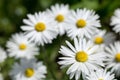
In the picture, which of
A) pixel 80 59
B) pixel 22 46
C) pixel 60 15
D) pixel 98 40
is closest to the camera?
pixel 80 59

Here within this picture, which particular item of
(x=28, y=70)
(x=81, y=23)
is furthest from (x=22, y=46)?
(x=81, y=23)

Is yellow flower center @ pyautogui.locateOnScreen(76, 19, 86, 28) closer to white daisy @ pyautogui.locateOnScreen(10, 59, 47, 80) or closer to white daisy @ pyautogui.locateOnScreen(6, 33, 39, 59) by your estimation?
white daisy @ pyautogui.locateOnScreen(10, 59, 47, 80)

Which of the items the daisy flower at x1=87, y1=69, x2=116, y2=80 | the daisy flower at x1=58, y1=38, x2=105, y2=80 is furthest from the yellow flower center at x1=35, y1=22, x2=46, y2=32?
the daisy flower at x1=87, y1=69, x2=116, y2=80

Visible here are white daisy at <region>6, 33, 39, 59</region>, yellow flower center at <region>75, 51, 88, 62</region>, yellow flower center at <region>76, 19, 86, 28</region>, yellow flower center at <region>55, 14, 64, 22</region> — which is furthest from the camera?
white daisy at <region>6, 33, 39, 59</region>

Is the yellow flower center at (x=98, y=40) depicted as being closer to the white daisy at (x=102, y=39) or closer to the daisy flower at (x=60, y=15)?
the white daisy at (x=102, y=39)

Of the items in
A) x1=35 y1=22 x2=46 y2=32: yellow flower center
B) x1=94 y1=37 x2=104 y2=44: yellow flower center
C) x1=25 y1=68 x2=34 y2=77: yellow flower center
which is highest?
x1=35 y1=22 x2=46 y2=32: yellow flower center

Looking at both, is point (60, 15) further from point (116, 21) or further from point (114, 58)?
point (114, 58)
